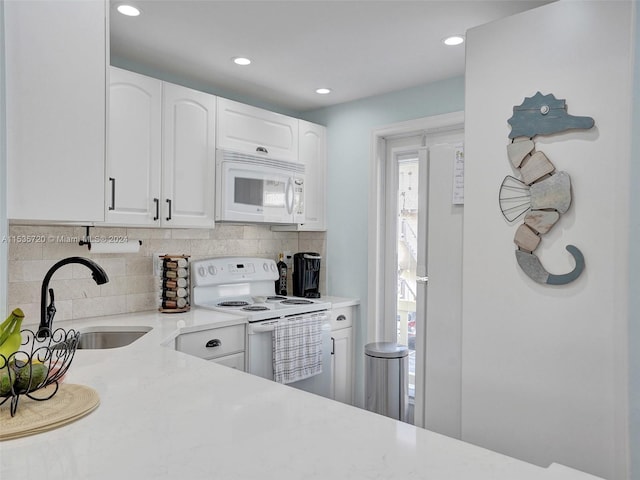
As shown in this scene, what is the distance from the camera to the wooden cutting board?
999 mm

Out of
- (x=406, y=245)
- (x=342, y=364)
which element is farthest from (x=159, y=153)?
(x=342, y=364)

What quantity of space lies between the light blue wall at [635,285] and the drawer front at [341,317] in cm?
209

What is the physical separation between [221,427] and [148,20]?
6.99 ft

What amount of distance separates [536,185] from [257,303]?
6.94 ft

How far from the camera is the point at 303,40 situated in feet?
8.59

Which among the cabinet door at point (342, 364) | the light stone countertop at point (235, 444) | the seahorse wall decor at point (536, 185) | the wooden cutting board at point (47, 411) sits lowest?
the cabinet door at point (342, 364)

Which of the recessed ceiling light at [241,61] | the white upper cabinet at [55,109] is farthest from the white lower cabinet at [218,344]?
the recessed ceiling light at [241,61]

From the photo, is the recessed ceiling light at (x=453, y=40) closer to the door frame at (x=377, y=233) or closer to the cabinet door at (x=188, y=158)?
the door frame at (x=377, y=233)

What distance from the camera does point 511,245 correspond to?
1.97 m

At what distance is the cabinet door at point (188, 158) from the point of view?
2848 millimetres

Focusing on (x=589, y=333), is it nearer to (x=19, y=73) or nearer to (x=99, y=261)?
(x=19, y=73)

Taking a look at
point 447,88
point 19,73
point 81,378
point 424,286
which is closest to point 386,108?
point 447,88

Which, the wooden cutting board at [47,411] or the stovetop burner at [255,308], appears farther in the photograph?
the stovetop burner at [255,308]

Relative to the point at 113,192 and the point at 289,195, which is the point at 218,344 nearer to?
the point at 113,192
